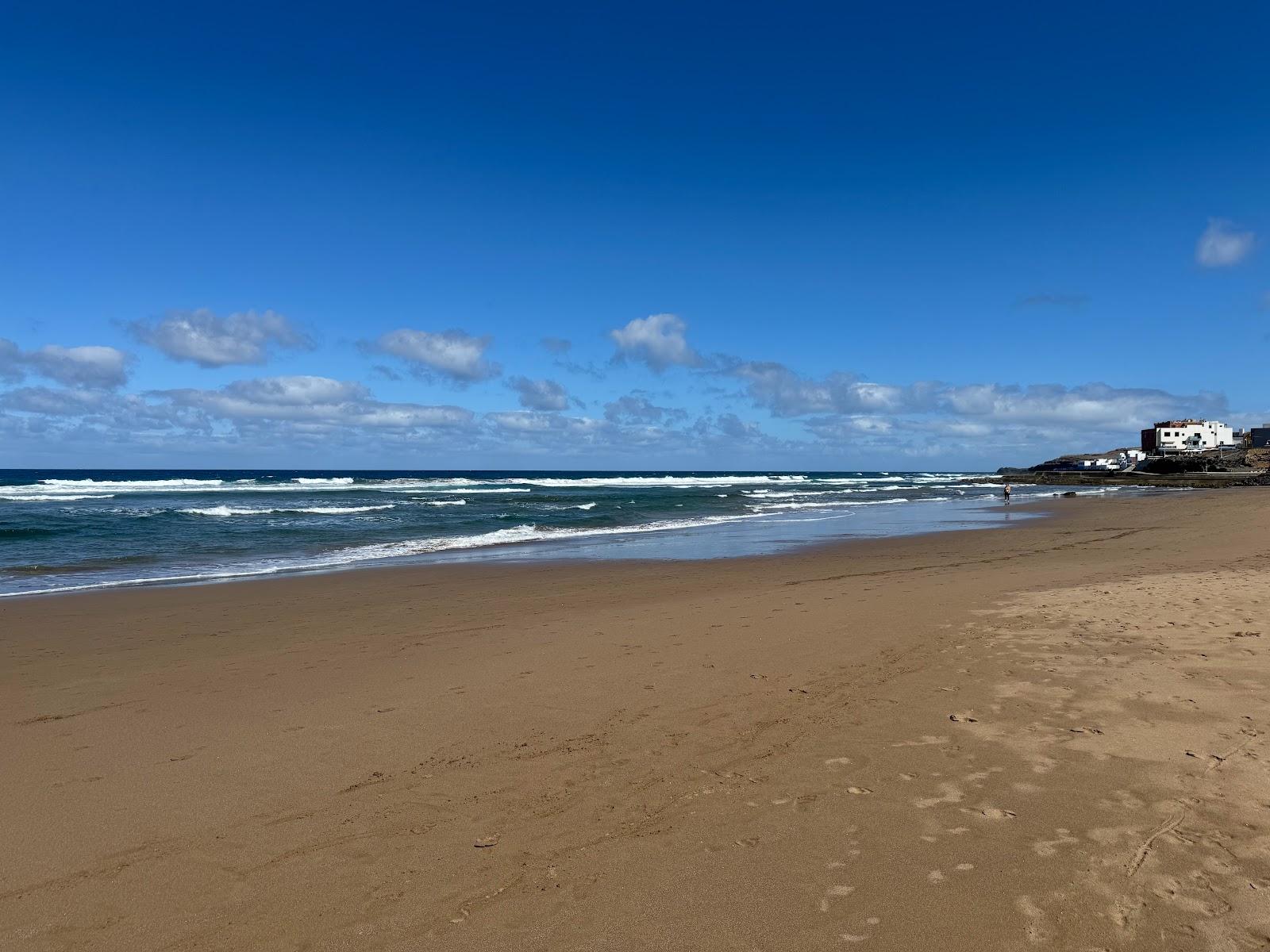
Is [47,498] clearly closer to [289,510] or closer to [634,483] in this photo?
[289,510]

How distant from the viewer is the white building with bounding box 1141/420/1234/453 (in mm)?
113625

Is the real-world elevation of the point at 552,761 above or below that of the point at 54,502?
below

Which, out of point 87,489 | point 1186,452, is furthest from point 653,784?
point 1186,452

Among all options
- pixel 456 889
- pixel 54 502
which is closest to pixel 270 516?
pixel 54 502

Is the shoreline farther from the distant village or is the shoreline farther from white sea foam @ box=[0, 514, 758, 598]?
the distant village

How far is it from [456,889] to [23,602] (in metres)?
12.0

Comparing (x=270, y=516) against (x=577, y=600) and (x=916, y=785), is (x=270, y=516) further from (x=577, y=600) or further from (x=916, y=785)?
(x=916, y=785)

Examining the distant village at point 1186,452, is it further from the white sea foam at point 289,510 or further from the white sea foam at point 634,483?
the white sea foam at point 289,510

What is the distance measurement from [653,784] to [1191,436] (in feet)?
465

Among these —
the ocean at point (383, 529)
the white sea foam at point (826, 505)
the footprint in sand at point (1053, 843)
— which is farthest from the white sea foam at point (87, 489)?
the footprint in sand at point (1053, 843)

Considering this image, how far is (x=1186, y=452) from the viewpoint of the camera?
335ft

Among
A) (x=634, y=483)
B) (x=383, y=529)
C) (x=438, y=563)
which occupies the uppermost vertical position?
(x=634, y=483)

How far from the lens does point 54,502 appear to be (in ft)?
131

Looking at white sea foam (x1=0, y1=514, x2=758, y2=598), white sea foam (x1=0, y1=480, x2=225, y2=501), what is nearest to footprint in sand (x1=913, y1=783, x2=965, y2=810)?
white sea foam (x1=0, y1=514, x2=758, y2=598)
